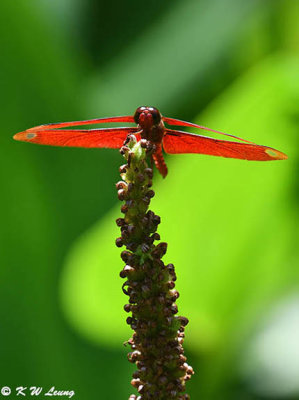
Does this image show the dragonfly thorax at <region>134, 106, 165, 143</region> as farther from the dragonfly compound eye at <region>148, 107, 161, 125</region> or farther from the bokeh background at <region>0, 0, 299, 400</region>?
the bokeh background at <region>0, 0, 299, 400</region>

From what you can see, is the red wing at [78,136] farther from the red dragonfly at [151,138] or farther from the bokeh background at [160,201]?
the bokeh background at [160,201]

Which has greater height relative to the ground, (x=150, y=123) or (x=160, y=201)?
(x=160, y=201)

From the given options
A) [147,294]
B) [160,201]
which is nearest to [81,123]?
[147,294]

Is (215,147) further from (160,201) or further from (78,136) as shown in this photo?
(160,201)

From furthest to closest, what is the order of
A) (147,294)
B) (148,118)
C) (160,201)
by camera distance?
(160,201), (148,118), (147,294)

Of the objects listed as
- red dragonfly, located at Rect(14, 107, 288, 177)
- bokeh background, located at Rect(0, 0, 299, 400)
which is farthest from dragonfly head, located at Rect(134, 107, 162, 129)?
bokeh background, located at Rect(0, 0, 299, 400)

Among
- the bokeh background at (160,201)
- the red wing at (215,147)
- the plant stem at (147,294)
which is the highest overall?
the bokeh background at (160,201)

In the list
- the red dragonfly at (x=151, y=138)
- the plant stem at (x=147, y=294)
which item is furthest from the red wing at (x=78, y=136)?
the plant stem at (x=147, y=294)
